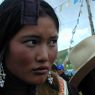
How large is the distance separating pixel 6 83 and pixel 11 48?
0.17m

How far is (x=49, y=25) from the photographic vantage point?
5.60 ft

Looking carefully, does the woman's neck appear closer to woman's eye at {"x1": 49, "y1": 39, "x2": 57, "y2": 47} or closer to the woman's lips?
the woman's lips

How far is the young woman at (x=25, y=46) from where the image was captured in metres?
1.65

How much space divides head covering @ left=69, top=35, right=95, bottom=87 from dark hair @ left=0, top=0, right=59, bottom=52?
21.5 inches

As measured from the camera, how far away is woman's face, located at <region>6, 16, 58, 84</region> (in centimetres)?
164

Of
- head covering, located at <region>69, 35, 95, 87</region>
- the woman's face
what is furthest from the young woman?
head covering, located at <region>69, 35, 95, 87</region>

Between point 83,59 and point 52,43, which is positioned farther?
point 83,59

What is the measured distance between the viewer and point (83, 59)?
2320 mm

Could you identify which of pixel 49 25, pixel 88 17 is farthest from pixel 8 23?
pixel 88 17

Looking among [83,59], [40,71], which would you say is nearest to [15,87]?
[40,71]

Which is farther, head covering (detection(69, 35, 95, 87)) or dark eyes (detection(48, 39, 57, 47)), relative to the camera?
head covering (detection(69, 35, 95, 87))

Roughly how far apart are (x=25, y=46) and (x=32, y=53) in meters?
0.05

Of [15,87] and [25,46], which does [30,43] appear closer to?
[25,46]

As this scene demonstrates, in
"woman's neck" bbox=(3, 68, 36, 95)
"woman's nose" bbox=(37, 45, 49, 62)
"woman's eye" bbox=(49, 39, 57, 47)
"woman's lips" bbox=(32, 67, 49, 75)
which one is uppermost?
"woman's eye" bbox=(49, 39, 57, 47)
